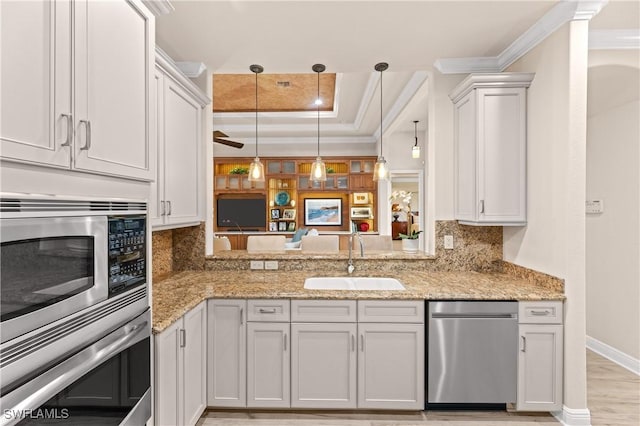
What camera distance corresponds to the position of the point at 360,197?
717cm

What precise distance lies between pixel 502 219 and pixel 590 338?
1.96 m

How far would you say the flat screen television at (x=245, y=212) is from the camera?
733 centimetres

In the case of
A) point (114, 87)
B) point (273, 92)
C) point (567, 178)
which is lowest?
point (567, 178)

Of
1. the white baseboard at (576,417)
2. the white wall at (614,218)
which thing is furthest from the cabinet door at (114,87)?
the white wall at (614,218)

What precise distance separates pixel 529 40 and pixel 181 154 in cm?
261

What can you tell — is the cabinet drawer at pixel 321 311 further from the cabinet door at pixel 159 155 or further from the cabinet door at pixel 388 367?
the cabinet door at pixel 159 155

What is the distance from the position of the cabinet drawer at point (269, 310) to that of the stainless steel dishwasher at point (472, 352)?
37.0 inches

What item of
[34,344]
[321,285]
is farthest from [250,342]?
[34,344]

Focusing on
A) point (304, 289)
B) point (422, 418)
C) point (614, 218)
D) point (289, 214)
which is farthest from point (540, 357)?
point (289, 214)

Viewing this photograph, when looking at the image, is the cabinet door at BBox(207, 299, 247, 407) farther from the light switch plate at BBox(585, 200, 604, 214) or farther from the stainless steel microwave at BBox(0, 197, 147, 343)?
the light switch plate at BBox(585, 200, 604, 214)

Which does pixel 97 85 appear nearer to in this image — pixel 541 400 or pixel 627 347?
pixel 541 400

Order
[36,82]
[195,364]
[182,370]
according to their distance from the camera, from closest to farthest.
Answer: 1. [36,82]
2. [182,370]
3. [195,364]

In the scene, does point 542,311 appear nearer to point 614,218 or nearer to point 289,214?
point 614,218

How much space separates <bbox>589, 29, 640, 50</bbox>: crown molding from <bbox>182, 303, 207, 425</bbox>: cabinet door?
3240mm
